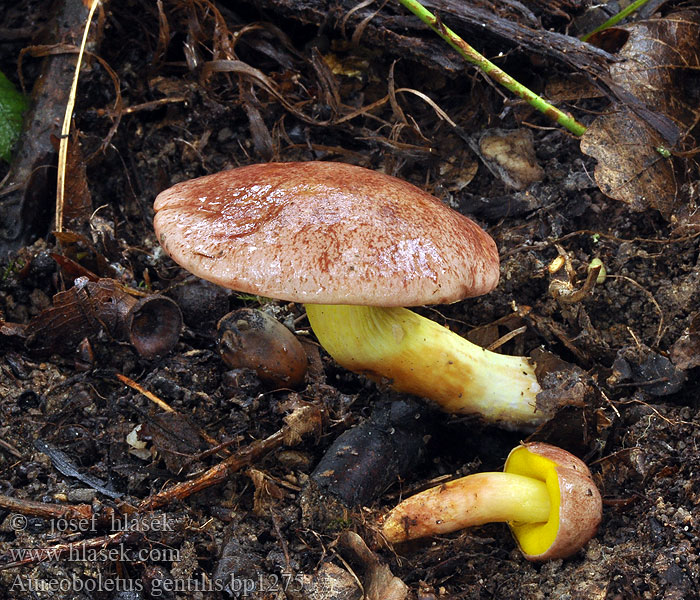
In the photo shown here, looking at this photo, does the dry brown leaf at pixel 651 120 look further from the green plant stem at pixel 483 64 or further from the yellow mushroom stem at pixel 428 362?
the yellow mushroom stem at pixel 428 362

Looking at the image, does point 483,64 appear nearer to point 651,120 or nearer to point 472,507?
point 651,120

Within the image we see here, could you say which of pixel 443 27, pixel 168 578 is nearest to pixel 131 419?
pixel 168 578

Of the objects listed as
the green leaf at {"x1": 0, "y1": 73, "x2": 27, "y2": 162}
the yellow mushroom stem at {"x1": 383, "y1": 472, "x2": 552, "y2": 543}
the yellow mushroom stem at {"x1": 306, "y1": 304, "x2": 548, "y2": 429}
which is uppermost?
the green leaf at {"x1": 0, "y1": 73, "x2": 27, "y2": 162}

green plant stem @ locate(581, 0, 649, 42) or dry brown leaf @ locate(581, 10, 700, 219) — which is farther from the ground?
green plant stem @ locate(581, 0, 649, 42)

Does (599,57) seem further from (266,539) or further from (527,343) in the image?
(266,539)

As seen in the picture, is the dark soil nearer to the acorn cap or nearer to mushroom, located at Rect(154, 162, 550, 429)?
the acorn cap

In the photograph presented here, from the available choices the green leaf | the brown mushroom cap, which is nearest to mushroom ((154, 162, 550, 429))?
the brown mushroom cap

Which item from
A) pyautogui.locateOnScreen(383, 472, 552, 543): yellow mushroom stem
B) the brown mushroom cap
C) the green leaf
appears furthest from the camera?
the green leaf
